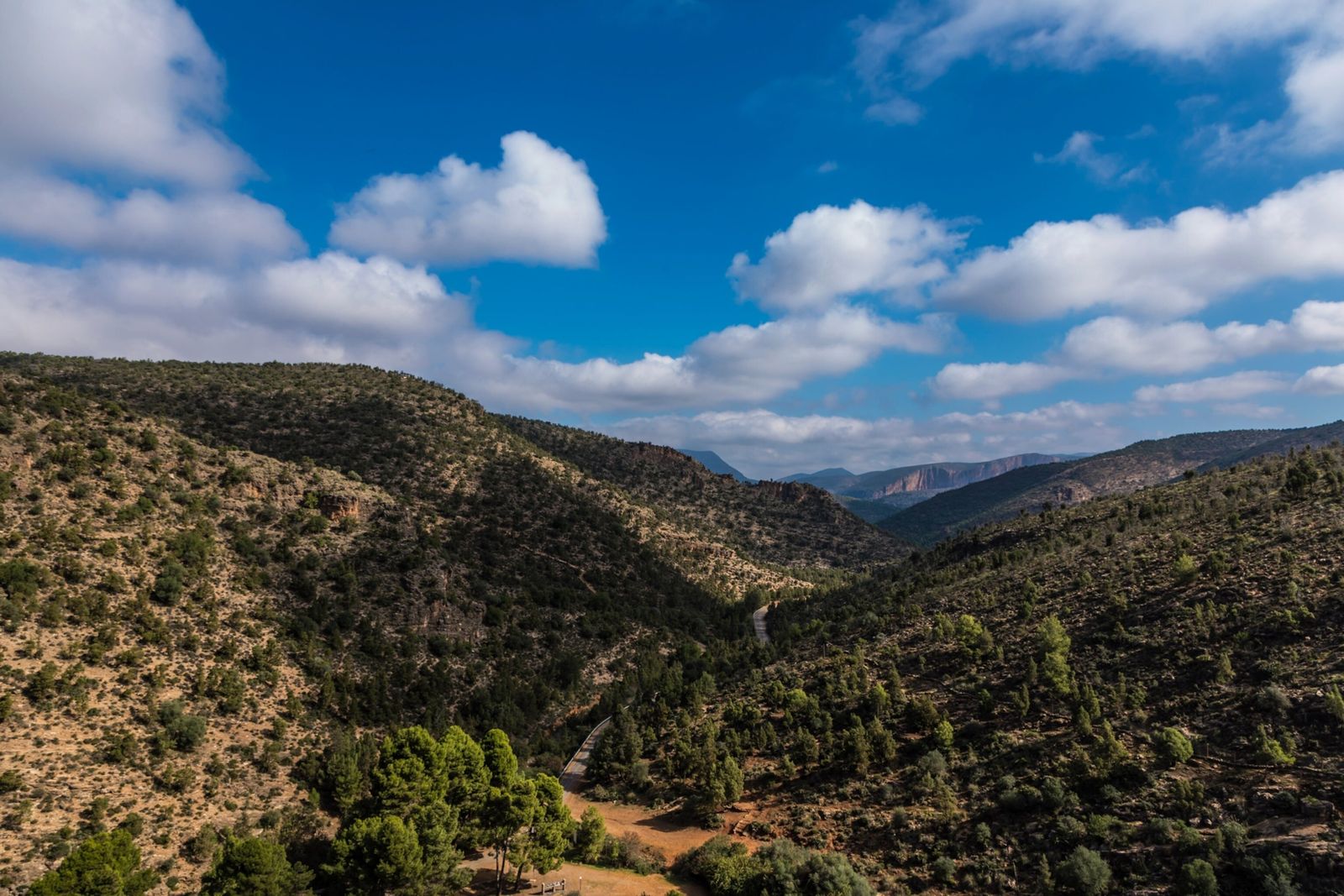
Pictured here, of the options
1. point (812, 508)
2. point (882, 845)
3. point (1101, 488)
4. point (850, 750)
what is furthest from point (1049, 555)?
point (1101, 488)

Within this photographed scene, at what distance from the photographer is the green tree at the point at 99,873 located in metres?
20.1

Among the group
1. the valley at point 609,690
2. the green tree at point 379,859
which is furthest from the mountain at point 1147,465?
the green tree at point 379,859

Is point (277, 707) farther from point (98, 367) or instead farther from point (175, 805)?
point (98, 367)

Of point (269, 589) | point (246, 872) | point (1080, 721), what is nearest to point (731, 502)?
point (269, 589)

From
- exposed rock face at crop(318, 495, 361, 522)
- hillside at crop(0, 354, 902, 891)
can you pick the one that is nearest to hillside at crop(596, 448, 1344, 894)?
hillside at crop(0, 354, 902, 891)

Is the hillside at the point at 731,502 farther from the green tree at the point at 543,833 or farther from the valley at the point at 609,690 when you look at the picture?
the green tree at the point at 543,833

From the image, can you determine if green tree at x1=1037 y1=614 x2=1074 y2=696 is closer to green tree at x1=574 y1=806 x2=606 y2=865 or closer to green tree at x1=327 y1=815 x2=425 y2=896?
green tree at x1=574 y1=806 x2=606 y2=865

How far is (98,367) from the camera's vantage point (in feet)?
265

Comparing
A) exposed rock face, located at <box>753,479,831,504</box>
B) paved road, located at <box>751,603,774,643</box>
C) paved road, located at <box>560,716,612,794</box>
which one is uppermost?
exposed rock face, located at <box>753,479,831,504</box>

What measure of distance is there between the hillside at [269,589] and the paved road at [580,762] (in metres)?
1.11

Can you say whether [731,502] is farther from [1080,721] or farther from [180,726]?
[180,726]

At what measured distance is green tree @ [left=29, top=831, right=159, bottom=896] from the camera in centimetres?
2011

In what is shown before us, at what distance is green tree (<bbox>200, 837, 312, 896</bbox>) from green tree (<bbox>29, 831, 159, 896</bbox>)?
2.30 meters

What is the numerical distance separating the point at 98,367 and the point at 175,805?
3156 inches
